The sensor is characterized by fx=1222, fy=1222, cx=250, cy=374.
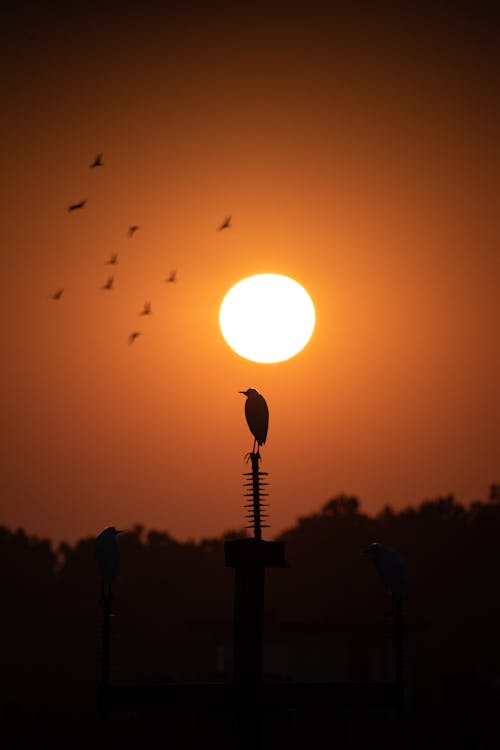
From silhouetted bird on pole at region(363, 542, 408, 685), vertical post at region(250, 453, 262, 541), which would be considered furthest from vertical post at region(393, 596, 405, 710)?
vertical post at region(250, 453, 262, 541)

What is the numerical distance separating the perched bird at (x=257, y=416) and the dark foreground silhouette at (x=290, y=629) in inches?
100

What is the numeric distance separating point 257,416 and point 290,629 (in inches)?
1180

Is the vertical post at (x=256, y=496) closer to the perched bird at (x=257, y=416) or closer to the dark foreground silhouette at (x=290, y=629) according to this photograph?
the perched bird at (x=257, y=416)

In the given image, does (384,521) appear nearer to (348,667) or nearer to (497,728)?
(348,667)

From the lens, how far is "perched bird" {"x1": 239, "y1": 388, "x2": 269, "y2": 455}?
1205cm

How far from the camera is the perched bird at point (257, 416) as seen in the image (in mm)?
12055

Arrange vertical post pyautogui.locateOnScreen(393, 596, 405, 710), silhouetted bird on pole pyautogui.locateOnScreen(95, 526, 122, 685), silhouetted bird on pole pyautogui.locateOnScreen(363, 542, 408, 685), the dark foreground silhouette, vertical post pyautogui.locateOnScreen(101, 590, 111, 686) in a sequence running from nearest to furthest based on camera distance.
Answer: vertical post pyautogui.locateOnScreen(101, 590, 111, 686)
vertical post pyautogui.locateOnScreen(393, 596, 405, 710)
silhouetted bird on pole pyautogui.locateOnScreen(95, 526, 122, 685)
silhouetted bird on pole pyautogui.locateOnScreen(363, 542, 408, 685)
the dark foreground silhouette

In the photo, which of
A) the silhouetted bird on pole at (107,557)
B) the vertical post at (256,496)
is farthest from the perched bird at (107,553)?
the vertical post at (256,496)

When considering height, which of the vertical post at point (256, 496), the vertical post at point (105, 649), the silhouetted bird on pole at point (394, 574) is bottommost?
the vertical post at point (105, 649)

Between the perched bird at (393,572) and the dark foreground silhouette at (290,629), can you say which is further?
the dark foreground silhouette at (290,629)

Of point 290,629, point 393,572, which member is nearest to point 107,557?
point 393,572

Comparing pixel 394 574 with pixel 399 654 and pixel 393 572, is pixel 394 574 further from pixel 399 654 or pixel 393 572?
pixel 399 654

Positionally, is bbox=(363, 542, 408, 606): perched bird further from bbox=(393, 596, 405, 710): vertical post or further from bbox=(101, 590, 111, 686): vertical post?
bbox=(101, 590, 111, 686): vertical post

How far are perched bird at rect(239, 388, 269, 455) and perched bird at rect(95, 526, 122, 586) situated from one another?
1695 millimetres
